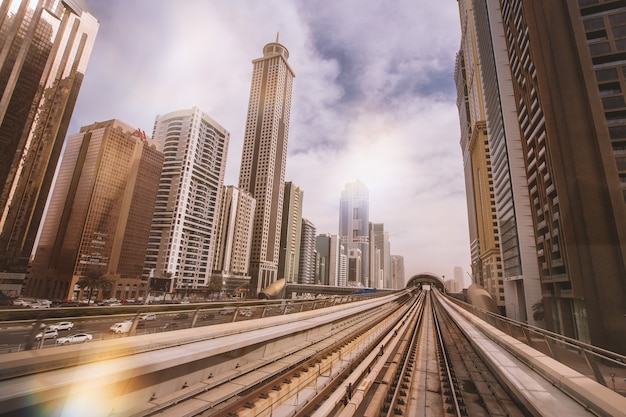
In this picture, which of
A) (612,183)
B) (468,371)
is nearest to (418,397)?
(468,371)

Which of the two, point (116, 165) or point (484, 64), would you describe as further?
point (484, 64)

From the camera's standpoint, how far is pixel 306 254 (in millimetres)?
189375

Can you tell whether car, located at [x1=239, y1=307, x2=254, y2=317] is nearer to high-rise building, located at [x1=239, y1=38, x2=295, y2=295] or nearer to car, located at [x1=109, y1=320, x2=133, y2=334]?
car, located at [x1=109, y1=320, x2=133, y2=334]

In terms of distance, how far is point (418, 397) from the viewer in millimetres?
9977

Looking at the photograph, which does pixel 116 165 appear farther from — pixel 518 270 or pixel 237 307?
pixel 518 270

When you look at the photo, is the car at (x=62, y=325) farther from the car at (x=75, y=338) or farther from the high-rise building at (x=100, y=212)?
the high-rise building at (x=100, y=212)

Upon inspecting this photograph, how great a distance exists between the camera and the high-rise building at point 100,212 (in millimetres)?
74250

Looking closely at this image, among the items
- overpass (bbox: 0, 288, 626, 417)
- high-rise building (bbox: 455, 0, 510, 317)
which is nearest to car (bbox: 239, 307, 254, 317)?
overpass (bbox: 0, 288, 626, 417)

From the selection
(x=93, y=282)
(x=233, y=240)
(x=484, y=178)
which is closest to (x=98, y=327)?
(x=93, y=282)

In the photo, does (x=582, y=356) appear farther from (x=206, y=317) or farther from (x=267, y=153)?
(x=267, y=153)

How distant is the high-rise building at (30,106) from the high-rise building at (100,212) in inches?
247

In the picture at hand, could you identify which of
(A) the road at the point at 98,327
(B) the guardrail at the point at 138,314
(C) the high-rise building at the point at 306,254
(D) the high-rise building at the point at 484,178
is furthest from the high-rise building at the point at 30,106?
(C) the high-rise building at the point at 306,254

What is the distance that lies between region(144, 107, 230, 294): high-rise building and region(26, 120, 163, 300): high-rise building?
341 cm

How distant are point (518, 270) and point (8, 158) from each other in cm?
12160
